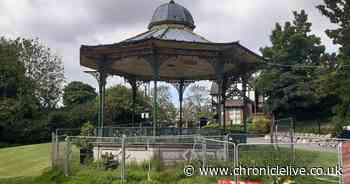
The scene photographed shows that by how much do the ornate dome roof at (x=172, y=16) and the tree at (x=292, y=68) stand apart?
2356cm

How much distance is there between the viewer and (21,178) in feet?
49.7

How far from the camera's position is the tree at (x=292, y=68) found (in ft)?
136

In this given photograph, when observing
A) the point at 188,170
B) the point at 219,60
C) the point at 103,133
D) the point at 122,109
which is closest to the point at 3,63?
the point at 122,109

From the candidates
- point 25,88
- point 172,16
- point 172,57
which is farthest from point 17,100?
point 172,57

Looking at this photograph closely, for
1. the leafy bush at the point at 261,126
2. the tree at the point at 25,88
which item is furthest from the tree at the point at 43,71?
the leafy bush at the point at 261,126

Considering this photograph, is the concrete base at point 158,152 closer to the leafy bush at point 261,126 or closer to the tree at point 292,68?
the leafy bush at point 261,126

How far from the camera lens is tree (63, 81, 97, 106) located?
59.1m

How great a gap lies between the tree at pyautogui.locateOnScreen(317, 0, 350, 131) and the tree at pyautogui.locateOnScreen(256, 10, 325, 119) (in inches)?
286

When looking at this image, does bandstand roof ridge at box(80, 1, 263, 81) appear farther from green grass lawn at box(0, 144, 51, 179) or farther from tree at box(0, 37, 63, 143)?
tree at box(0, 37, 63, 143)

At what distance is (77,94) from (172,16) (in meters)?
42.6

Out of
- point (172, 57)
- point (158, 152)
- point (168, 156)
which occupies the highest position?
point (172, 57)

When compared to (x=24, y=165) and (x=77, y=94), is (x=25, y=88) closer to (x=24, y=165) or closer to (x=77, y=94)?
(x=77, y=94)

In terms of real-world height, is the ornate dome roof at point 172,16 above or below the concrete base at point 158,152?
above

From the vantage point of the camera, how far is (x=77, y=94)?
59.6 metres
